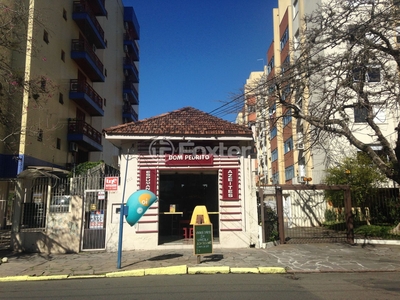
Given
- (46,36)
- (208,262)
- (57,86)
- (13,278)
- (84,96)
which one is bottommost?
(13,278)

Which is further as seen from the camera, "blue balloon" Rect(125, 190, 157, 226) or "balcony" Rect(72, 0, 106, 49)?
"balcony" Rect(72, 0, 106, 49)

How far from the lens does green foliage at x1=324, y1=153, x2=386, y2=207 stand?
15883 mm

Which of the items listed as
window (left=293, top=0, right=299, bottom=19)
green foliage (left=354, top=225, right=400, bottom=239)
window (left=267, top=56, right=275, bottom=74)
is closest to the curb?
green foliage (left=354, top=225, right=400, bottom=239)

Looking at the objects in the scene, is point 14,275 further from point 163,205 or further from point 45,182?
point 163,205

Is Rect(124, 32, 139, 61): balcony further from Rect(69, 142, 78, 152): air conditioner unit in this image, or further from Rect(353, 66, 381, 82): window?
Rect(353, 66, 381, 82): window

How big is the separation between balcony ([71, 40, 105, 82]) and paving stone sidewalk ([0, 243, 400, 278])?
16.8m

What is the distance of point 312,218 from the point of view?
14.9 meters

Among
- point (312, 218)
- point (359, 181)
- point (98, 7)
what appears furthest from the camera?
point (98, 7)

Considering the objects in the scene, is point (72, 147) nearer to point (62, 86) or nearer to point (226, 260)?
point (62, 86)

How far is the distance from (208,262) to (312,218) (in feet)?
Answer: 23.9

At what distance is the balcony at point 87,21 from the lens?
24559 mm

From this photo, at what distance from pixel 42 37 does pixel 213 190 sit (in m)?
13.9

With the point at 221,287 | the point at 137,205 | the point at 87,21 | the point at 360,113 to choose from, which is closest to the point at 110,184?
the point at 137,205

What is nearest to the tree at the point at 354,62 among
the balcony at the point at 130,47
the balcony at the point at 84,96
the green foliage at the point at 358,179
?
the green foliage at the point at 358,179
